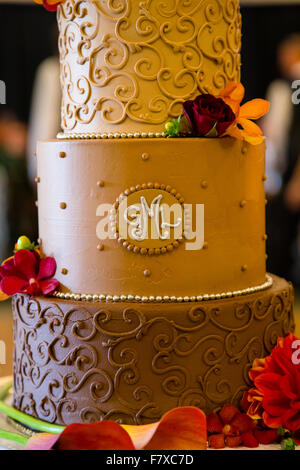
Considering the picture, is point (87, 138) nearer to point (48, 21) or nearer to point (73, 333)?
point (73, 333)

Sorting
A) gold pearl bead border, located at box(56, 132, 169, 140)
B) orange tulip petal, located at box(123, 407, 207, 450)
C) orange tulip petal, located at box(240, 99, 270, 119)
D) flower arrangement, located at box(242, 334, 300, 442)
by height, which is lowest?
flower arrangement, located at box(242, 334, 300, 442)

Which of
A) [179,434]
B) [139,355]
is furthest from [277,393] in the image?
[179,434]

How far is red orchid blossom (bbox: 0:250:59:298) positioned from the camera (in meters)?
2.54

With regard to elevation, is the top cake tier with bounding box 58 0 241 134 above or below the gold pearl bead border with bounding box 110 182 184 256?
above

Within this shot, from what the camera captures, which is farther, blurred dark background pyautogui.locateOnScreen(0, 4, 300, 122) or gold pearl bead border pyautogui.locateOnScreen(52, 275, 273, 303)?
blurred dark background pyautogui.locateOnScreen(0, 4, 300, 122)

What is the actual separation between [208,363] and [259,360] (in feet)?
0.78

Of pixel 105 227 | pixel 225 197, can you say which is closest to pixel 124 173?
pixel 105 227

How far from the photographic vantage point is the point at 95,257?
2.43m

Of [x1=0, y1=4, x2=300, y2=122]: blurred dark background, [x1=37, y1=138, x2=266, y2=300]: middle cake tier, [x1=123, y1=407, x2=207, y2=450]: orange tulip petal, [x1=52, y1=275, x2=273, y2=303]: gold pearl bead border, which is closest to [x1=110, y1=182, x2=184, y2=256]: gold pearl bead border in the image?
[x1=37, y1=138, x2=266, y2=300]: middle cake tier

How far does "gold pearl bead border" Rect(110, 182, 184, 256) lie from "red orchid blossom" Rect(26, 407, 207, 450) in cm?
67

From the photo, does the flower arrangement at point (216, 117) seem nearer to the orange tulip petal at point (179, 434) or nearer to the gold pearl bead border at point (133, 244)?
the gold pearl bead border at point (133, 244)

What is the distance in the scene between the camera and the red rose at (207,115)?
7.79ft

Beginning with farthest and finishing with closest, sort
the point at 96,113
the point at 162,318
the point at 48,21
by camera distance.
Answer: the point at 48,21 < the point at 96,113 < the point at 162,318

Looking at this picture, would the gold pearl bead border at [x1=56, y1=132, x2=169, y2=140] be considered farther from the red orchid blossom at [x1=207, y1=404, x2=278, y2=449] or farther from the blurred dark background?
the blurred dark background
